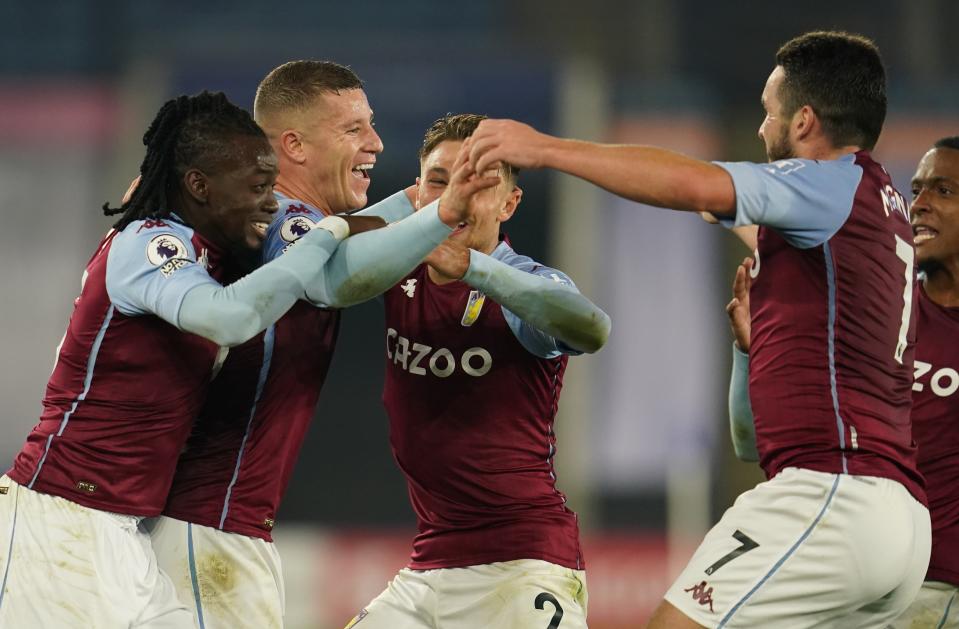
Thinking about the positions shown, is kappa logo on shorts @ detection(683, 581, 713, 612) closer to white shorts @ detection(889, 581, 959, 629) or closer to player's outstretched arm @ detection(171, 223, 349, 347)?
white shorts @ detection(889, 581, 959, 629)

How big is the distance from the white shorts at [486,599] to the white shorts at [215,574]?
1.38 feet

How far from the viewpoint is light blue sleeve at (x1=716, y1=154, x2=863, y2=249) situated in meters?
3.76

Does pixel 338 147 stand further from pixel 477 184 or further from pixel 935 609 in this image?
pixel 935 609

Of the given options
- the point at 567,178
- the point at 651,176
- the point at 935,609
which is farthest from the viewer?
the point at 567,178

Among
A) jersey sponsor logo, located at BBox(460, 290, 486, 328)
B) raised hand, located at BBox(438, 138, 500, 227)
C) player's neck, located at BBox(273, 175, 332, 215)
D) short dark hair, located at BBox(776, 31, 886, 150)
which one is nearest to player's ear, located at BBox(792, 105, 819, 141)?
short dark hair, located at BBox(776, 31, 886, 150)

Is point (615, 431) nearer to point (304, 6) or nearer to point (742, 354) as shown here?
point (304, 6)

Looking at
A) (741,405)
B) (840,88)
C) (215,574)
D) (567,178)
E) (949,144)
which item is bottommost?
(215,574)

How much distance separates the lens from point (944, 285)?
5195 mm

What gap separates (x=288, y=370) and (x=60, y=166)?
10.5 meters

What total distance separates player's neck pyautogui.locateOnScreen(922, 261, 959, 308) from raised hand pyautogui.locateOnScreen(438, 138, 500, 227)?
210 cm

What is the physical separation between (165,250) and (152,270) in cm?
9

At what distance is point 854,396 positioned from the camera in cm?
396

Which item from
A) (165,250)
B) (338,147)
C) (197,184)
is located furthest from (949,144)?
(165,250)

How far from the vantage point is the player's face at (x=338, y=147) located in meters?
4.94
